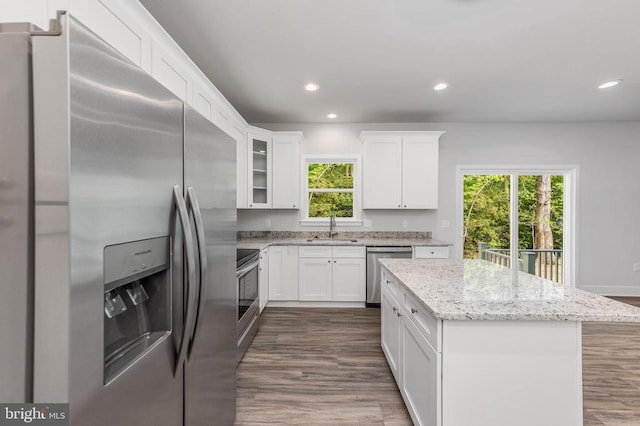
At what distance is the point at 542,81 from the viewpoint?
127 inches

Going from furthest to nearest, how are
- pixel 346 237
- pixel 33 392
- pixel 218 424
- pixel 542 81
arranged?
pixel 346 237 < pixel 542 81 < pixel 218 424 < pixel 33 392

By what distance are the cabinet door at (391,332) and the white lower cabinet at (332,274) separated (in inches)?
55.5

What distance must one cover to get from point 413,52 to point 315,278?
2818 millimetres

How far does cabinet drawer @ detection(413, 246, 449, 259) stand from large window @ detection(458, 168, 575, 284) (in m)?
0.95

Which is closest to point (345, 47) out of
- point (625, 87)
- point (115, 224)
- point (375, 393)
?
point (115, 224)

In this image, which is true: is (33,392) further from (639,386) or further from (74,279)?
(639,386)

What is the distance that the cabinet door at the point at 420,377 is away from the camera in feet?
4.54

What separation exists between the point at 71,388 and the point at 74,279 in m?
0.21

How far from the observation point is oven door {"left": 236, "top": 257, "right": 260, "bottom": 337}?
254 centimetres

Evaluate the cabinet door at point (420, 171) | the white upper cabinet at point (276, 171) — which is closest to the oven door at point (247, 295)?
the white upper cabinet at point (276, 171)

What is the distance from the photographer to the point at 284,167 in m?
4.32

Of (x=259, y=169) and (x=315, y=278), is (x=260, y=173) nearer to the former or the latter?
(x=259, y=169)

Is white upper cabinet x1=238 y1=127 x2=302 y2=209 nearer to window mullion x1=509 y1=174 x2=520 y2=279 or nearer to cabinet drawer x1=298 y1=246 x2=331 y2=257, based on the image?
cabinet drawer x1=298 y1=246 x2=331 y2=257

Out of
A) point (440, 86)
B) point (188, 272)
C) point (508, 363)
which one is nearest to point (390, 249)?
point (440, 86)
